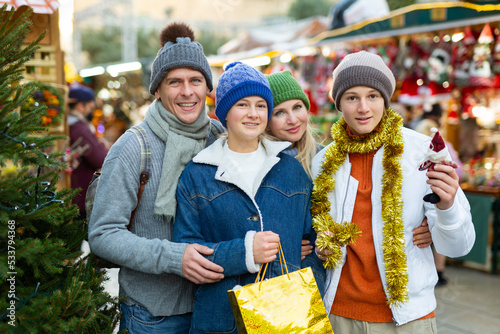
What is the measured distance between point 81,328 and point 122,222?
438 millimetres

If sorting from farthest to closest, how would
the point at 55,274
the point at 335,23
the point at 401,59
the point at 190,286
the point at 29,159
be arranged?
the point at 335,23, the point at 401,59, the point at 190,286, the point at 55,274, the point at 29,159

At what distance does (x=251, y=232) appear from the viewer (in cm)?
172

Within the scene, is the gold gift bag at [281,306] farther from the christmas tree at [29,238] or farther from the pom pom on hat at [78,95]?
the pom pom on hat at [78,95]

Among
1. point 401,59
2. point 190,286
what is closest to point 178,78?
point 190,286

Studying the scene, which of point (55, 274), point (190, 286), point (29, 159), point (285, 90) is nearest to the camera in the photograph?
point (29, 159)

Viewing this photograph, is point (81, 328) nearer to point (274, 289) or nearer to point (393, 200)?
point (274, 289)

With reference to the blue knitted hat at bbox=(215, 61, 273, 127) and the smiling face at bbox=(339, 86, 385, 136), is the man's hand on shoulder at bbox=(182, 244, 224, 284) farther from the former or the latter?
the smiling face at bbox=(339, 86, 385, 136)

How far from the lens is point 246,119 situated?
1885mm

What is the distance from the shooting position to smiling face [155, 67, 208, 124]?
6.52 ft

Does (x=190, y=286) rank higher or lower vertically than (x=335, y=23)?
lower

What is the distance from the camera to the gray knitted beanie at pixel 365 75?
195 cm

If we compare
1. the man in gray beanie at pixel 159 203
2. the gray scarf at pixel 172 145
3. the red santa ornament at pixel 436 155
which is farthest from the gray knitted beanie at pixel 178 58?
the red santa ornament at pixel 436 155

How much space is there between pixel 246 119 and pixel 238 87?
5.7 inches

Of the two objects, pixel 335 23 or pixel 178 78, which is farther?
pixel 335 23
